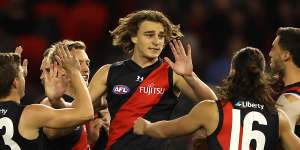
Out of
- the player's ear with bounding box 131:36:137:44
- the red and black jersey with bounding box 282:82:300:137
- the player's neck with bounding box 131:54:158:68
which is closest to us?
the red and black jersey with bounding box 282:82:300:137

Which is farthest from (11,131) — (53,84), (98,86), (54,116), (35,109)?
→ (98,86)

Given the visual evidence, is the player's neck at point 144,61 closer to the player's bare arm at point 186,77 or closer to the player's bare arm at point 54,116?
the player's bare arm at point 186,77

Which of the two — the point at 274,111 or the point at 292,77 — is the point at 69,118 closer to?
the point at 274,111

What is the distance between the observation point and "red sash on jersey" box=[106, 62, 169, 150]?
586cm

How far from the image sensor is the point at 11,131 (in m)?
4.94

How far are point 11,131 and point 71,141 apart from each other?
103 centimetres

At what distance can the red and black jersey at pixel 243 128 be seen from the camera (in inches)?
192

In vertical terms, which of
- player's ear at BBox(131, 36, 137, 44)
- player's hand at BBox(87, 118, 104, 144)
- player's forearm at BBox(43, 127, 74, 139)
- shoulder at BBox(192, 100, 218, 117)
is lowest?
player's hand at BBox(87, 118, 104, 144)

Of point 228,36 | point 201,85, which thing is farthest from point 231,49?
point 201,85

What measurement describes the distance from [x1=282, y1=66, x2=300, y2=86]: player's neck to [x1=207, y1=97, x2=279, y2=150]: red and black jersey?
0.74 metres

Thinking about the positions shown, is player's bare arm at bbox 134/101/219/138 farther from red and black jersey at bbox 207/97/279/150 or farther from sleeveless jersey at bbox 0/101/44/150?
sleeveless jersey at bbox 0/101/44/150

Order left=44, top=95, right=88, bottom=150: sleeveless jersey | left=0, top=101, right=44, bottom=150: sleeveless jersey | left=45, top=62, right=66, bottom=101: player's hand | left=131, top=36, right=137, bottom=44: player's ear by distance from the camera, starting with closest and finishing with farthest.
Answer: left=0, top=101, right=44, bottom=150: sleeveless jersey, left=45, top=62, right=66, bottom=101: player's hand, left=44, top=95, right=88, bottom=150: sleeveless jersey, left=131, top=36, right=137, bottom=44: player's ear

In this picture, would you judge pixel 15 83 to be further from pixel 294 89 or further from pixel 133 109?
pixel 294 89

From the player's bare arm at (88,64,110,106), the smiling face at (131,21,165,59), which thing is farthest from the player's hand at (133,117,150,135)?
the smiling face at (131,21,165,59)
